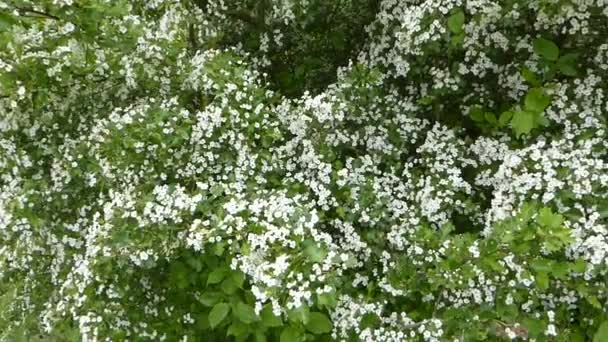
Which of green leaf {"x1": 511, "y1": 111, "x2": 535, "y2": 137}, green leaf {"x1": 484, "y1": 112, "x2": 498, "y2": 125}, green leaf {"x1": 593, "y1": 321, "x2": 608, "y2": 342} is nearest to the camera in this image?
green leaf {"x1": 593, "y1": 321, "x2": 608, "y2": 342}

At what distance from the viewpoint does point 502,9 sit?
312 cm

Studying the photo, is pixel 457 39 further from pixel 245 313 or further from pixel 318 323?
pixel 245 313

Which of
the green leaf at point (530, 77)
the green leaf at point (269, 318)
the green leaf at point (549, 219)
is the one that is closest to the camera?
the green leaf at point (549, 219)

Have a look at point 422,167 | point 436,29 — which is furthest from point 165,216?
point 436,29

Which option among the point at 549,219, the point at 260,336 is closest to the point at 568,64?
the point at 549,219

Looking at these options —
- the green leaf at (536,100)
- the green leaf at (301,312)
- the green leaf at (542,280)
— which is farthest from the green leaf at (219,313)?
the green leaf at (536,100)

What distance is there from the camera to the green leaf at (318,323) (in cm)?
300

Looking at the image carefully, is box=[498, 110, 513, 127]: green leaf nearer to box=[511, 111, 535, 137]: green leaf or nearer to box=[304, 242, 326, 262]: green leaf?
box=[511, 111, 535, 137]: green leaf

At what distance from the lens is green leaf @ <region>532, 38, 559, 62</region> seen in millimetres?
3098

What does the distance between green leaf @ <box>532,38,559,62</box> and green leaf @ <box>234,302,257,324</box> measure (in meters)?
1.82

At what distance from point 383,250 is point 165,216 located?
1.06 meters

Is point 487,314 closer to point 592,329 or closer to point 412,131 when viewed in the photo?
point 592,329

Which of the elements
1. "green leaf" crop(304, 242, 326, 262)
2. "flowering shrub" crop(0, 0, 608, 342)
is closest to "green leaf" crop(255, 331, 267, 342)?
"flowering shrub" crop(0, 0, 608, 342)

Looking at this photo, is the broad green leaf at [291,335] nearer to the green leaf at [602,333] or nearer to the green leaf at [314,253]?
the green leaf at [314,253]
